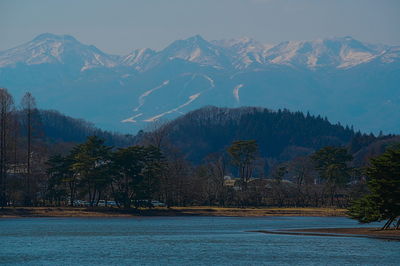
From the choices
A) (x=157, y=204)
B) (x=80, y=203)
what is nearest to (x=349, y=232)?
(x=157, y=204)

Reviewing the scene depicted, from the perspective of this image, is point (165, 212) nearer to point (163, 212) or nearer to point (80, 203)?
point (163, 212)

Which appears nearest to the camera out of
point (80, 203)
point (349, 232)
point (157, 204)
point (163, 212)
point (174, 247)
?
point (174, 247)

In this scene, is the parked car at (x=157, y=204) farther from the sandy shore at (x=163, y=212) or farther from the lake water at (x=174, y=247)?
the lake water at (x=174, y=247)

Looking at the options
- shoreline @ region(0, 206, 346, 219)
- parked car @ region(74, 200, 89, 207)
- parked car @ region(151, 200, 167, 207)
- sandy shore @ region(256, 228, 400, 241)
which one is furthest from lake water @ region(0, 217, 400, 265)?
parked car @ region(151, 200, 167, 207)

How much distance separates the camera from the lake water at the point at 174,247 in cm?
5719

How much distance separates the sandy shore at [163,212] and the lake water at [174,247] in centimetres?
1361

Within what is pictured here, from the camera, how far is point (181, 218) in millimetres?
114875

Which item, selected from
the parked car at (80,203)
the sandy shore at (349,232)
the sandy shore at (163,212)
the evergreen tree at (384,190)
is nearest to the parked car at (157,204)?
the sandy shore at (163,212)

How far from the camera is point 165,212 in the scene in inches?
4710

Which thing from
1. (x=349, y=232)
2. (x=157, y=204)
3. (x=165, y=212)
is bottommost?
(x=349, y=232)

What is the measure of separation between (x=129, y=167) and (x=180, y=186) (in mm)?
13907

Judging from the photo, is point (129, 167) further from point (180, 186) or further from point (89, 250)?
point (89, 250)

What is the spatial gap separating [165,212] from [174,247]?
52266mm

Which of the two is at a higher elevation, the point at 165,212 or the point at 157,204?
the point at 157,204
